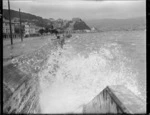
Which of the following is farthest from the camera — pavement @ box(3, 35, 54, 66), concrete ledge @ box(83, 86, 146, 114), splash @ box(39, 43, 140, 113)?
splash @ box(39, 43, 140, 113)

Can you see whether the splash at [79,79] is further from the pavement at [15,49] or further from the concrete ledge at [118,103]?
the concrete ledge at [118,103]

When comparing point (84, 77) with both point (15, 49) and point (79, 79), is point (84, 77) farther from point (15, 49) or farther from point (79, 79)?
point (15, 49)

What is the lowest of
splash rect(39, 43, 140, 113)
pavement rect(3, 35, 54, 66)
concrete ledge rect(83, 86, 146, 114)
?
splash rect(39, 43, 140, 113)

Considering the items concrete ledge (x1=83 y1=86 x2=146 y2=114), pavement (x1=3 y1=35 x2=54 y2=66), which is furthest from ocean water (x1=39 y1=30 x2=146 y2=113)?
concrete ledge (x1=83 y1=86 x2=146 y2=114)

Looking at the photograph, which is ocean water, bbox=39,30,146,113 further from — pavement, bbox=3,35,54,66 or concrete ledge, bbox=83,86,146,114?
concrete ledge, bbox=83,86,146,114

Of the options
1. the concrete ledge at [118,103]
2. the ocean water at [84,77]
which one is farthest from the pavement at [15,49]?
the concrete ledge at [118,103]

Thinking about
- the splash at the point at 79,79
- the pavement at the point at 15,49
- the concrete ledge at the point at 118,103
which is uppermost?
the pavement at the point at 15,49

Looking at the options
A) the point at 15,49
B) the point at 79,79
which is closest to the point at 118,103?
the point at 79,79

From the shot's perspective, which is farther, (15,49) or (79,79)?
(79,79)
